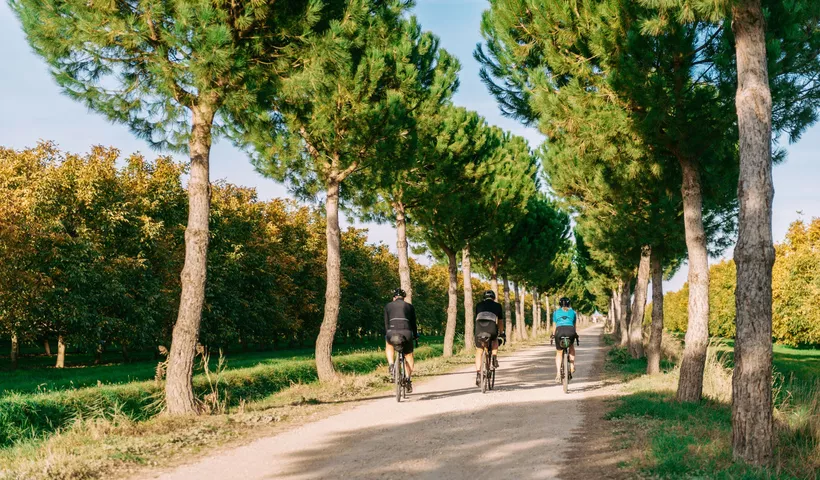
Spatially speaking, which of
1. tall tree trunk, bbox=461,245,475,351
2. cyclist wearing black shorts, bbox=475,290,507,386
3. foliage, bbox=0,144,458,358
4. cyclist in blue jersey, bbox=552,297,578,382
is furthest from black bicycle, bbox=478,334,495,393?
tall tree trunk, bbox=461,245,475,351

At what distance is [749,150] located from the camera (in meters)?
6.39

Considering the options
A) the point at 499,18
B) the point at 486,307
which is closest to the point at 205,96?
the point at 499,18

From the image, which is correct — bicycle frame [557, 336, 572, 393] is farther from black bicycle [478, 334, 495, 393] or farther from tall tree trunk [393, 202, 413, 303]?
tall tree trunk [393, 202, 413, 303]

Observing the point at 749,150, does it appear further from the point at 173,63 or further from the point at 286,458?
the point at 173,63

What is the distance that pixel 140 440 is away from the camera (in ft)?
24.5

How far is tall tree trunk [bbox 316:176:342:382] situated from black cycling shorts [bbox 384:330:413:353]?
3.28 meters

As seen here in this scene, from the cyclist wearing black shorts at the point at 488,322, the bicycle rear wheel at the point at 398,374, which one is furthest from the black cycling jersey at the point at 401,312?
the cyclist wearing black shorts at the point at 488,322

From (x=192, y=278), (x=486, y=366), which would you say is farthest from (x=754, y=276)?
(x=192, y=278)

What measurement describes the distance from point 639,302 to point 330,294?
438 inches

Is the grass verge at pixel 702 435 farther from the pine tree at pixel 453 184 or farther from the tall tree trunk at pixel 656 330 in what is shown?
the pine tree at pixel 453 184

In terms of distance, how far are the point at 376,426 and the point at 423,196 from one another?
1533cm

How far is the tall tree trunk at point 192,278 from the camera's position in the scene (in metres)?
9.61

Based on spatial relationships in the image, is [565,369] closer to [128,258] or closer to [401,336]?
[401,336]

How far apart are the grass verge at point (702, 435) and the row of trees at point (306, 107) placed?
6831 millimetres
